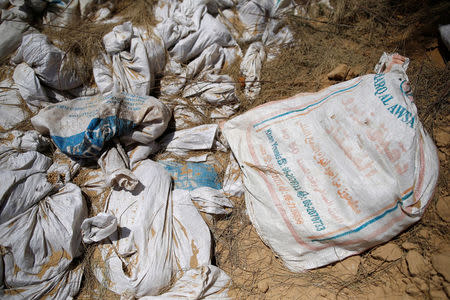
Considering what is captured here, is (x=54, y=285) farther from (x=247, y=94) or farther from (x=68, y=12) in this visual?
(x=68, y=12)

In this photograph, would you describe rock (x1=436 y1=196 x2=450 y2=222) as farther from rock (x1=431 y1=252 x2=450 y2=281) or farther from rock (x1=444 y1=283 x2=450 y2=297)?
rock (x1=444 y1=283 x2=450 y2=297)

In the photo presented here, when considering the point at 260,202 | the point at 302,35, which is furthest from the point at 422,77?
the point at 260,202

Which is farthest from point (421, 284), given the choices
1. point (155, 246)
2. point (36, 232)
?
point (36, 232)

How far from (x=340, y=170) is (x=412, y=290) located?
0.72 m

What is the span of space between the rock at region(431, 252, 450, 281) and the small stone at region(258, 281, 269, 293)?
910 millimetres

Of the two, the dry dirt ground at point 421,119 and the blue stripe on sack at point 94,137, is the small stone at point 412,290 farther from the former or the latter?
the blue stripe on sack at point 94,137

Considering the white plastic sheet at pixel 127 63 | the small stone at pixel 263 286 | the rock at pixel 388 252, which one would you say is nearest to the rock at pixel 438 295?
the rock at pixel 388 252

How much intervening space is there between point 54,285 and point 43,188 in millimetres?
605

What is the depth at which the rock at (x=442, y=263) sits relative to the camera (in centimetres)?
126

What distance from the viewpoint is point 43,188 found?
5.18 ft

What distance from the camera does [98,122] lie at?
5.42 feet

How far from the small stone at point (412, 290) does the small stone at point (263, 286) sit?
75 centimetres

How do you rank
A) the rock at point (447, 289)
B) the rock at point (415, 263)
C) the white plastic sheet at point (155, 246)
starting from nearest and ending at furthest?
1. the rock at point (447, 289)
2. the rock at point (415, 263)
3. the white plastic sheet at point (155, 246)

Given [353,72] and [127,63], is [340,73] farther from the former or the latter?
[127,63]
